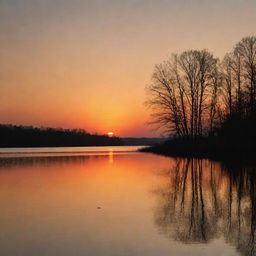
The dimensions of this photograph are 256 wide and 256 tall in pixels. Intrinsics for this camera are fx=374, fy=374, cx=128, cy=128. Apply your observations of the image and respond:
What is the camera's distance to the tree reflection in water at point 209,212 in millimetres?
7285

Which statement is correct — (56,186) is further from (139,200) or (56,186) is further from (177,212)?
(177,212)

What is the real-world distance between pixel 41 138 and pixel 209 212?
354ft

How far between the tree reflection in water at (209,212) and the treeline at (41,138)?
321 ft

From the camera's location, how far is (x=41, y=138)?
114m

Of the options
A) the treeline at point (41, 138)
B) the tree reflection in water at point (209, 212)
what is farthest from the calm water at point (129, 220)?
the treeline at point (41, 138)

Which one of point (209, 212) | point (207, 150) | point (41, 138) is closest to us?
point (209, 212)

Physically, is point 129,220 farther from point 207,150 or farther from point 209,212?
point 207,150

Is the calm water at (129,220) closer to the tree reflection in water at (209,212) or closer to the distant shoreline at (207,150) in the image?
the tree reflection in water at (209,212)

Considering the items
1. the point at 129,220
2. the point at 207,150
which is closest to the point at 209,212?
the point at 129,220

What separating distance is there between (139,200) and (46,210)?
3036 mm

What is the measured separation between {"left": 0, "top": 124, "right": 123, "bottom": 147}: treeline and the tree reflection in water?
3853 inches

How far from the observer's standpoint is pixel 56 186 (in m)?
15.5

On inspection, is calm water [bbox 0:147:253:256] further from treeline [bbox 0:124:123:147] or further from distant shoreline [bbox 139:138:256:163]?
treeline [bbox 0:124:123:147]

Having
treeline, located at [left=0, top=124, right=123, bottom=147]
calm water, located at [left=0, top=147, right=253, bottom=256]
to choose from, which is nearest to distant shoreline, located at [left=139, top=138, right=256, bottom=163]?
calm water, located at [left=0, top=147, right=253, bottom=256]
